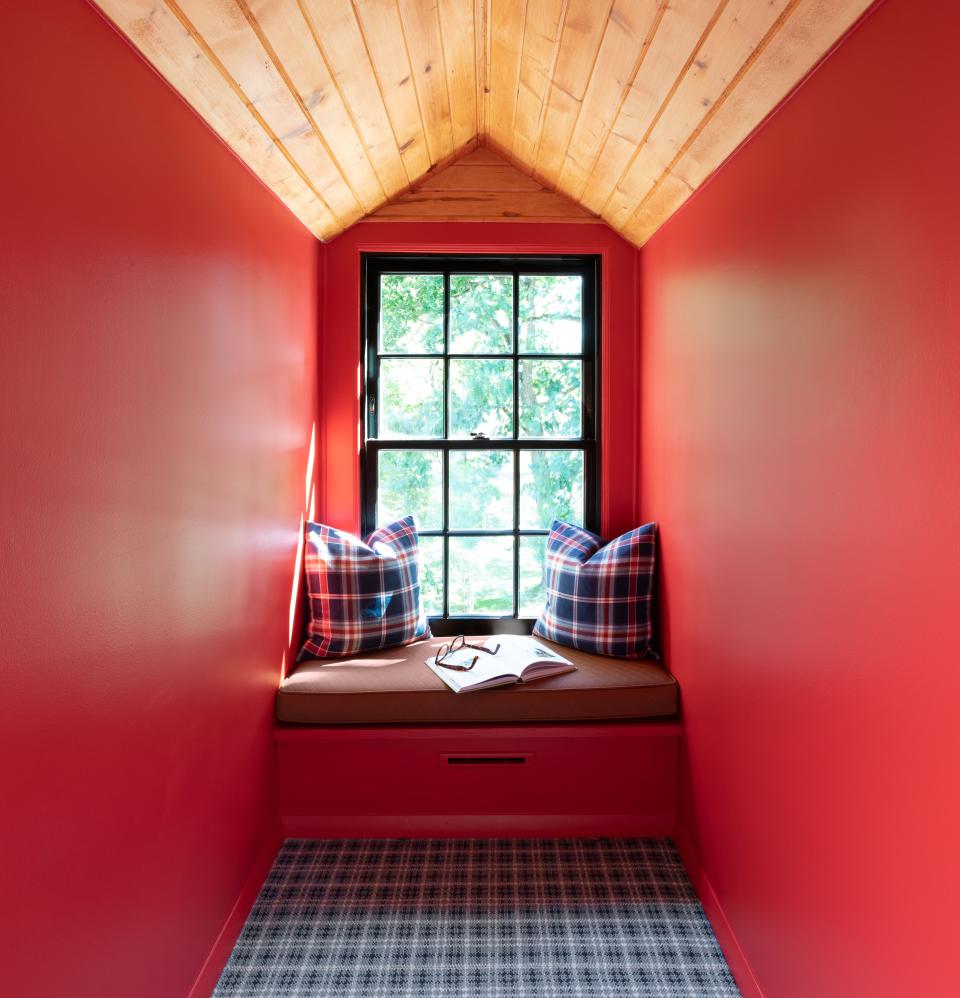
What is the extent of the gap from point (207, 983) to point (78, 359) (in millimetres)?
1656

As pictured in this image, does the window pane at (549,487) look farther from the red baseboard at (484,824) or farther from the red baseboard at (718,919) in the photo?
the red baseboard at (718,919)

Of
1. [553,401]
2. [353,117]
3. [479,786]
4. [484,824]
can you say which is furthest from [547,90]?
[484,824]

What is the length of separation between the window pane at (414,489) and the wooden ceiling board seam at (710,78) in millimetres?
1376

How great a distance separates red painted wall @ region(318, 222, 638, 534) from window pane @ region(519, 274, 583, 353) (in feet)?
0.44

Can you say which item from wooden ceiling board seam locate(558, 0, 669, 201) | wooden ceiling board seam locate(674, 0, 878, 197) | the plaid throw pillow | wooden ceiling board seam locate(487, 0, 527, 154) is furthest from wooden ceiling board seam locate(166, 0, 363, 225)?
the plaid throw pillow

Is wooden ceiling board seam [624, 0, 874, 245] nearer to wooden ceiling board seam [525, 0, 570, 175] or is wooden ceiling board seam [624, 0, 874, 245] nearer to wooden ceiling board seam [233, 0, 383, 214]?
wooden ceiling board seam [525, 0, 570, 175]

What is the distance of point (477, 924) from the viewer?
210 cm

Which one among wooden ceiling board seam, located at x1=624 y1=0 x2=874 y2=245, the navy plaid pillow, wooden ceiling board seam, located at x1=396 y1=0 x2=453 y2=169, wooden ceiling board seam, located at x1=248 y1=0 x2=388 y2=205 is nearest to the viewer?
wooden ceiling board seam, located at x1=624 y1=0 x2=874 y2=245

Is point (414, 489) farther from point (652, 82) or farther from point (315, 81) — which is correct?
point (652, 82)

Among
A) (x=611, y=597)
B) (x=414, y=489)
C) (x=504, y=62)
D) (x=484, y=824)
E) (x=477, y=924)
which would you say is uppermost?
(x=504, y=62)

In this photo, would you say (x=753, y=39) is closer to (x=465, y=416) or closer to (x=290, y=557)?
(x=465, y=416)

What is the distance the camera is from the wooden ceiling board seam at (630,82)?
1.58 m

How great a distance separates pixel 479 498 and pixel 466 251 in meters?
1.07

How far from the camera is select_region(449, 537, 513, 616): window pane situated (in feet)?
9.89
